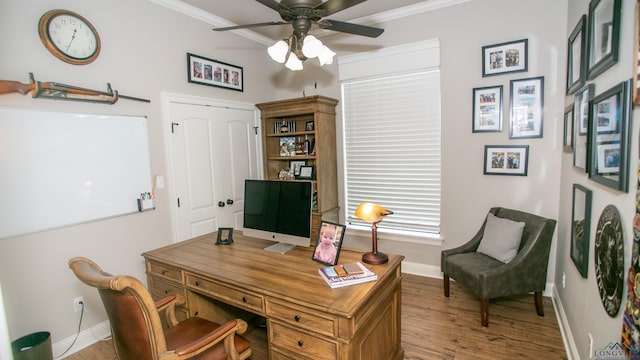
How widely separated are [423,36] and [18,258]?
4.02 metres

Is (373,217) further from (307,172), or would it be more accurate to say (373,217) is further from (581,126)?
(307,172)

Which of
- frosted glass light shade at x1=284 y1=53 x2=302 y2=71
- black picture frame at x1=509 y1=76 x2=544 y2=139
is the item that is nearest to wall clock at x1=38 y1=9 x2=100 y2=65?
frosted glass light shade at x1=284 y1=53 x2=302 y2=71

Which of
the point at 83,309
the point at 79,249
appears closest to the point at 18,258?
the point at 79,249

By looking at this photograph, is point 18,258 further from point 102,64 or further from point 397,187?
point 397,187

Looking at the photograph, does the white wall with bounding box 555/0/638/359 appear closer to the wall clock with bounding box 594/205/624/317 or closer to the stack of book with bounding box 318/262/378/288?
the wall clock with bounding box 594/205/624/317

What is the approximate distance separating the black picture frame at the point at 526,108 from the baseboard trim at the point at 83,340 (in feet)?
13.3

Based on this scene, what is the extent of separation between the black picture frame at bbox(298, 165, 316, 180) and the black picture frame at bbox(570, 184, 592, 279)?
2.60 metres

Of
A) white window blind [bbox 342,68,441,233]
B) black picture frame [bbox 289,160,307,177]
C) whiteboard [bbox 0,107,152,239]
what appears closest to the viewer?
whiteboard [bbox 0,107,152,239]

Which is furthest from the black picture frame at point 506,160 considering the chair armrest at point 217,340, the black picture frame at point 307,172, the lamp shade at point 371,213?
the chair armrest at point 217,340

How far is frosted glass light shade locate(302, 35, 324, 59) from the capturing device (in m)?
1.92

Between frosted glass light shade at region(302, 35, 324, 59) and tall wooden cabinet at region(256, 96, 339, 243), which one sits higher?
frosted glass light shade at region(302, 35, 324, 59)

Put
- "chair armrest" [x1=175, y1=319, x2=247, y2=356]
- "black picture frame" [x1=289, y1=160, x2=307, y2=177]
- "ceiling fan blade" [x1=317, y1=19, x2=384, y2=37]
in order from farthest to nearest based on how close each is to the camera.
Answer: "black picture frame" [x1=289, y1=160, x2=307, y2=177] → "ceiling fan blade" [x1=317, y1=19, x2=384, y2=37] → "chair armrest" [x1=175, y1=319, x2=247, y2=356]

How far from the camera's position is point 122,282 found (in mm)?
1284

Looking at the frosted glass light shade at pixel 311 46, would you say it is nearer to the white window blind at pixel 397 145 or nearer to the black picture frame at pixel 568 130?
the white window blind at pixel 397 145
